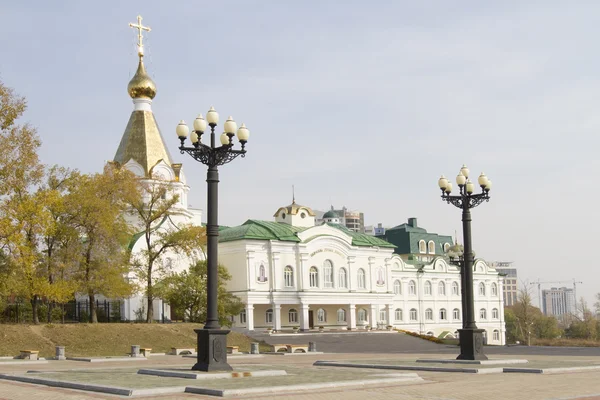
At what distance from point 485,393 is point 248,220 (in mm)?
48257

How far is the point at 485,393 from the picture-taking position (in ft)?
48.2

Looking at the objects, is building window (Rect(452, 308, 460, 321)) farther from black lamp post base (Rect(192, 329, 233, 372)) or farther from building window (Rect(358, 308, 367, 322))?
black lamp post base (Rect(192, 329, 233, 372))

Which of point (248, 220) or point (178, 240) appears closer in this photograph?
point (178, 240)

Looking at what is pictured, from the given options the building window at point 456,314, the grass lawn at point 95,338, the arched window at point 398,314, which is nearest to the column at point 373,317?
the arched window at point 398,314

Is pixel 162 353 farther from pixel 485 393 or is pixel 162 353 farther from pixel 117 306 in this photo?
pixel 485 393

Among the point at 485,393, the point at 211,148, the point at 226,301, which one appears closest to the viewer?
the point at 485,393

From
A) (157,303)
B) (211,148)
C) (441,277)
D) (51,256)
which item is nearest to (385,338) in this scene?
(157,303)

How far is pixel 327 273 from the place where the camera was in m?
63.4

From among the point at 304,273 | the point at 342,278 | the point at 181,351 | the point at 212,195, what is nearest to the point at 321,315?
the point at 342,278

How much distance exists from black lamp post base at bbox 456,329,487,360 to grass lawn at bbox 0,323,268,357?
19546 mm

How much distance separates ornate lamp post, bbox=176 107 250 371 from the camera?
734 inches

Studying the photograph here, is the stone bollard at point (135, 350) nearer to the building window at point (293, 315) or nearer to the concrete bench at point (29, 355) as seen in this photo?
the concrete bench at point (29, 355)

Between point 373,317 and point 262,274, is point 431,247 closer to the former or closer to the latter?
point 373,317

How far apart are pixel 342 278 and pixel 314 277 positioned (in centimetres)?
298
